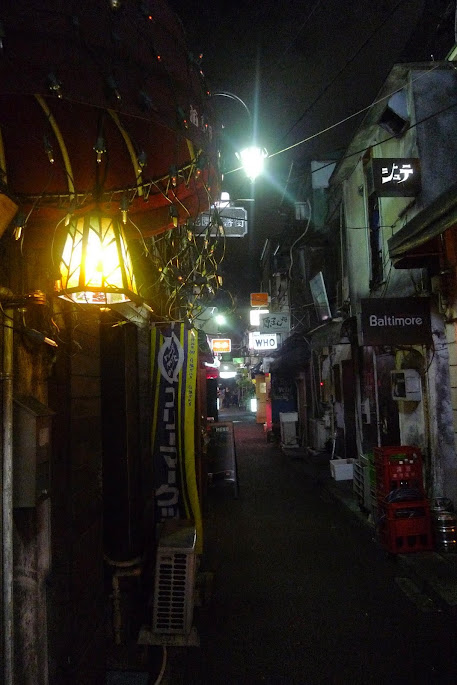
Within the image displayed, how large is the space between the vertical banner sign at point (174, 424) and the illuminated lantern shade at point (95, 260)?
2924 millimetres

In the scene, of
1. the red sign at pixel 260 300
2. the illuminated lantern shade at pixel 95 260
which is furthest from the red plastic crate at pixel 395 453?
the red sign at pixel 260 300

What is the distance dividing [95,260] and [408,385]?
8.41 m

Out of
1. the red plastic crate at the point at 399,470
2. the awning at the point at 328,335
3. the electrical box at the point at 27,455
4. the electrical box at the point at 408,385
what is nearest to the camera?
the electrical box at the point at 27,455

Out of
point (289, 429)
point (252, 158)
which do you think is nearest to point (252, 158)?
point (252, 158)

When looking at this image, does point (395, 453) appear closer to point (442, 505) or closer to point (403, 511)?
point (403, 511)

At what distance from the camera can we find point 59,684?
3861 mm

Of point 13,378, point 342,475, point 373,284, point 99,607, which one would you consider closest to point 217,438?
point 342,475

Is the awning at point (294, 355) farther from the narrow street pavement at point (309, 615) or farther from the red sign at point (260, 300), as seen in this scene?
the narrow street pavement at point (309, 615)

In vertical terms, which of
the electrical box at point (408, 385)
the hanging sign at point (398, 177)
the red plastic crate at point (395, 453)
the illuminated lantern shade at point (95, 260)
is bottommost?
the red plastic crate at point (395, 453)

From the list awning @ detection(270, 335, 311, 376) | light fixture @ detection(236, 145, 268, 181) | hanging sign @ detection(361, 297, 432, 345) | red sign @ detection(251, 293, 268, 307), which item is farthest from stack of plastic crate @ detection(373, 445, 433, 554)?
red sign @ detection(251, 293, 268, 307)

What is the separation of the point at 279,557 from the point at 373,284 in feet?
26.2

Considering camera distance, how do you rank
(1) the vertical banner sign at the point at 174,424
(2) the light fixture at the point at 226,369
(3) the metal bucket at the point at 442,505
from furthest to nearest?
(2) the light fixture at the point at 226,369 < (3) the metal bucket at the point at 442,505 < (1) the vertical banner sign at the point at 174,424

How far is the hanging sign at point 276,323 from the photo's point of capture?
70.2 feet

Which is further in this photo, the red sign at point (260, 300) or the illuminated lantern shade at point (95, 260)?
the red sign at point (260, 300)
